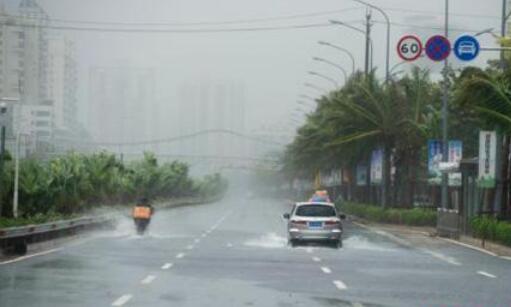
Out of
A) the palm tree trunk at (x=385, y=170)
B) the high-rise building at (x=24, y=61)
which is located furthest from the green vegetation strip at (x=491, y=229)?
the palm tree trunk at (x=385, y=170)

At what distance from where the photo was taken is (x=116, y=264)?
2614cm

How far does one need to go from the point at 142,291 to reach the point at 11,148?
3288 centimetres

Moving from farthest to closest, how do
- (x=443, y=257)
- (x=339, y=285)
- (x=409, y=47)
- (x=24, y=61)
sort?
(x=24, y=61) → (x=409, y=47) → (x=443, y=257) → (x=339, y=285)

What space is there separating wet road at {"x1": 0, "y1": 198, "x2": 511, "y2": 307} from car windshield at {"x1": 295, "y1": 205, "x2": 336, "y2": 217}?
126cm

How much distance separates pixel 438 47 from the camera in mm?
41312

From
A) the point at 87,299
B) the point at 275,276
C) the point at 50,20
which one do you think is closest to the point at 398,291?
the point at 275,276

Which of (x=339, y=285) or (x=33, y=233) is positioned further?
(x=33, y=233)

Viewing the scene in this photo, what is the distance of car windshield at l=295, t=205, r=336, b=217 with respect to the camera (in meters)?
37.5

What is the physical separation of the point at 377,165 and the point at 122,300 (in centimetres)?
4814

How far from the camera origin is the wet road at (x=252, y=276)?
58.2 feet

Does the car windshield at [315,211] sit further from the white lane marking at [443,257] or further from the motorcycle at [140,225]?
the motorcycle at [140,225]

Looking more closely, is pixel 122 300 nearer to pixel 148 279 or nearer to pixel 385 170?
pixel 148 279

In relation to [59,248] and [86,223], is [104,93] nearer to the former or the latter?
[86,223]

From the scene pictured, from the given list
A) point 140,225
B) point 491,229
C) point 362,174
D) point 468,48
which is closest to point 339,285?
point 468,48
